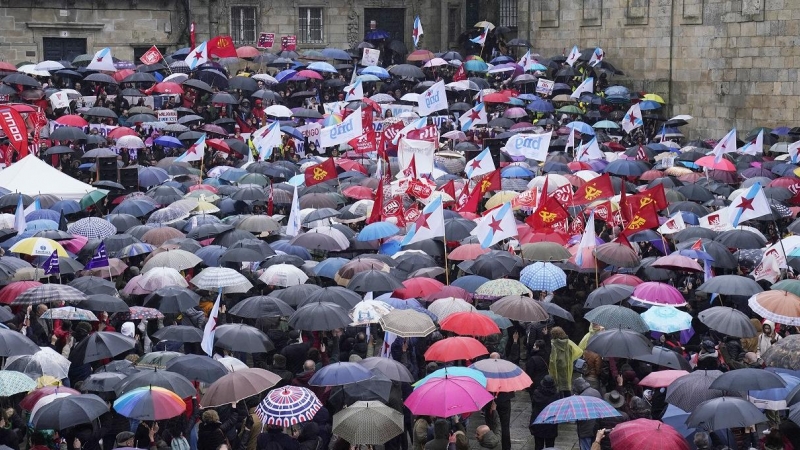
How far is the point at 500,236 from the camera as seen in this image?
19.6 meters

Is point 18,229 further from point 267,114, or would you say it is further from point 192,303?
point 267,114

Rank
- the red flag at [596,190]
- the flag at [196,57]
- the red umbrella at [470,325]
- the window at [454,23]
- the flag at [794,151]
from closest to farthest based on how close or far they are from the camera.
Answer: the red umbrella at [470,325], the red flag at [596,190], the flag at [794,151], the flag at [196,57], the window at [454,23]

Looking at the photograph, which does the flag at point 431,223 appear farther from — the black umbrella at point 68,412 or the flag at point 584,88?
the flag at point 584,88

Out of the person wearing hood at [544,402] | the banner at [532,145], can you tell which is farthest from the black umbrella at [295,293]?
the banner at [532,145]

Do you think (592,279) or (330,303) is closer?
(330,303)

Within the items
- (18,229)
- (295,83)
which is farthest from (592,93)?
(18,229)

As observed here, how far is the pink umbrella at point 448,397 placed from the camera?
1334 centimetres

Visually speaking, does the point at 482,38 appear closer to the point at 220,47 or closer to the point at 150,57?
the point at 220,47

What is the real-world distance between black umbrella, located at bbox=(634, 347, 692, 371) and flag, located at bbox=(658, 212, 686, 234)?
5.75 metres

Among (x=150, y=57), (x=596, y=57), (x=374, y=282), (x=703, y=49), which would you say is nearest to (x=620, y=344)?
(x=374, y=282)

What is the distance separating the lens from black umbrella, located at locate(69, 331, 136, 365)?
1488 cm

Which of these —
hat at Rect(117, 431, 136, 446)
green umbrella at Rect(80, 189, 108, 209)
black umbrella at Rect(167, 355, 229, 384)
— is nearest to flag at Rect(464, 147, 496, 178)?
green umbrella at Rect(80, 189, 108, 209)

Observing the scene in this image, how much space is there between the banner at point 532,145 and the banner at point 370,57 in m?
13.4

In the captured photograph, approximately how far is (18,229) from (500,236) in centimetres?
764
